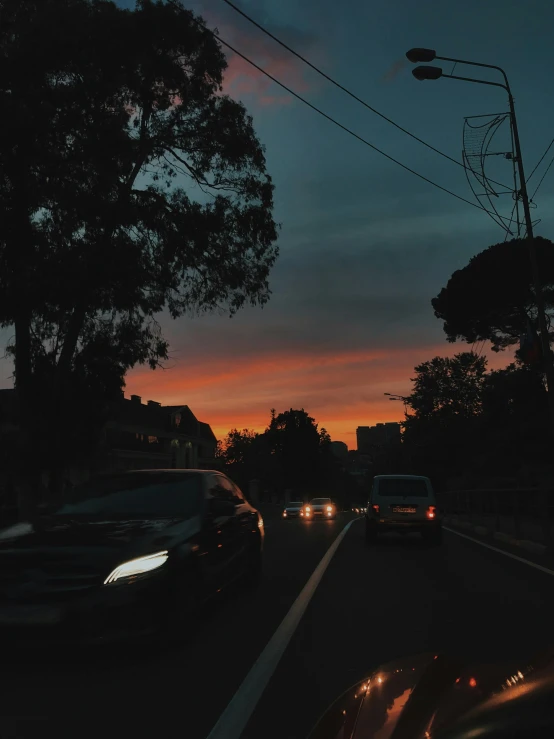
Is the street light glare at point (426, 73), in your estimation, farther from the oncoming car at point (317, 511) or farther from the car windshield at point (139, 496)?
the oncoming car at point (317, 511)

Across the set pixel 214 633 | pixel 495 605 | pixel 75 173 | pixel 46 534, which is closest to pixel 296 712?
pixel 214 633

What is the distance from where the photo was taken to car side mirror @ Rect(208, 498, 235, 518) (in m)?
6.38

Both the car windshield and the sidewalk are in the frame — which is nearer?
the car windshield

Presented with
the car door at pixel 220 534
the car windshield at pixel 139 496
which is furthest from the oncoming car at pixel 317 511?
the car windshield at pixel 139 496

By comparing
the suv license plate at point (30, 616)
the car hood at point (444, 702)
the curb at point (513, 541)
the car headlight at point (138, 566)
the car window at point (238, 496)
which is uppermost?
the car window at point (238, 496)

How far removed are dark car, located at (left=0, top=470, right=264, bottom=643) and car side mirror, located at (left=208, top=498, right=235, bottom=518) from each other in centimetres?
1

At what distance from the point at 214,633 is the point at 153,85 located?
59.0 ft

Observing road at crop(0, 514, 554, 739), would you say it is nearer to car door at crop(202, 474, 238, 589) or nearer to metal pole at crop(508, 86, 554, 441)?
car door at crop(202, 474, 238, 589)

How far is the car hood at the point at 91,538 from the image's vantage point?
4938mm

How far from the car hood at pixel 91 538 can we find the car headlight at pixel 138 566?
0.19ft

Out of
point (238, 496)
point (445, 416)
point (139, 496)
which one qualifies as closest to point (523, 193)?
point (238, 496)

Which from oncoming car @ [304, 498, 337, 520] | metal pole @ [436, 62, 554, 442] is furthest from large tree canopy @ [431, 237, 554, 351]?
metal pole @ [436, 62, 554, 442]

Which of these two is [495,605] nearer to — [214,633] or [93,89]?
[214,633]

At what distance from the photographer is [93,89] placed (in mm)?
17266
